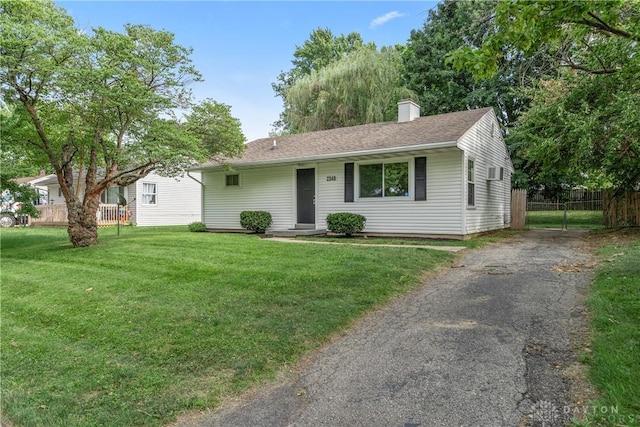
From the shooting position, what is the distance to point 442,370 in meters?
3.20

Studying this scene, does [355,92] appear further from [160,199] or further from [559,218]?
[559,218]

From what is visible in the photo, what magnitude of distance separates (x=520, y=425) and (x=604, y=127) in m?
10.7

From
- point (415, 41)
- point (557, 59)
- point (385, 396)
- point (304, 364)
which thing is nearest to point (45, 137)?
point (304, 364)

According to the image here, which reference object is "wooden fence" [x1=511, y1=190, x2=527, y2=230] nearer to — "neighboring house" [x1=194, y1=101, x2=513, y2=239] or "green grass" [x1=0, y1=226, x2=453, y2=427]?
"neighboring house" [x1=194, y1=101, x2=513, y2=239]

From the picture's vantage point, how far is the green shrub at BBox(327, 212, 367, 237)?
12.0 metres

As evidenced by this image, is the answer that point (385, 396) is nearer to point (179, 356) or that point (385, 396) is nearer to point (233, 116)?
point (179, 356)

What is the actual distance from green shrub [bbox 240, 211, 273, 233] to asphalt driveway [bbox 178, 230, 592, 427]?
8.93 m

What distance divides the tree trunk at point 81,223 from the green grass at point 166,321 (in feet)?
5.16

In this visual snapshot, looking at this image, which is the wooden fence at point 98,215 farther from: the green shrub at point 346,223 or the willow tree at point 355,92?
the green shrub at point 346,223

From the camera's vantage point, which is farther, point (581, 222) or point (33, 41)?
point (581, 222)

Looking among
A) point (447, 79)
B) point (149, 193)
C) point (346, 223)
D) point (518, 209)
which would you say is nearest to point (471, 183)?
point (346, 223)

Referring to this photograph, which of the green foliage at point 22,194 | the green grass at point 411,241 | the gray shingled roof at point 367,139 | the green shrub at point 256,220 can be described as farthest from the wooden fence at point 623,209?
the green foliage at point 22,194

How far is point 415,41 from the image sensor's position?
2275 centimetres

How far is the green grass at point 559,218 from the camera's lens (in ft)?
59.9
